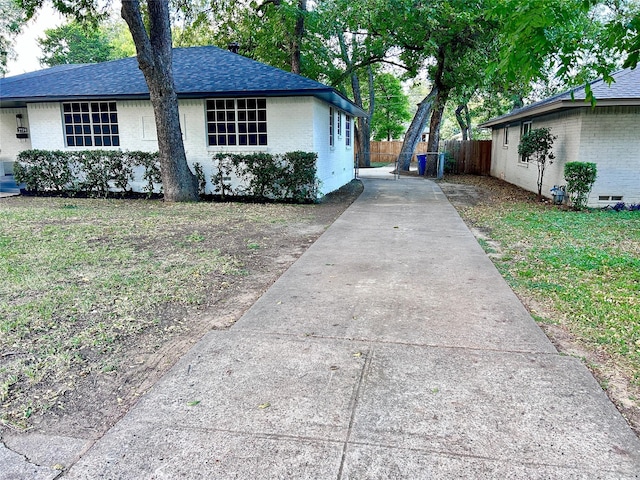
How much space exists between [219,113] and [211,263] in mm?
7974

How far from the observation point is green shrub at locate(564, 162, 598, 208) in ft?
35.4

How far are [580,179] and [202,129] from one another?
31.9ft

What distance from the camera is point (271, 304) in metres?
4.66

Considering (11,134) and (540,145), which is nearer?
(540,145)

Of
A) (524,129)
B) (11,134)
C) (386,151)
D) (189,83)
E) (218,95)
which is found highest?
(189,83)

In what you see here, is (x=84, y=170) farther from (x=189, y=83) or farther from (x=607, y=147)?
(x=607, y=147)

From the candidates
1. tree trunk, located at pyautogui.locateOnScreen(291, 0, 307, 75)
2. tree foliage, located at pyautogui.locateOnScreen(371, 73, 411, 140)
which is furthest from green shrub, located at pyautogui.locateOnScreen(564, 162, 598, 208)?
tree foliage, located at pyautogui.locateOnScreen(371, 73, 411, 140)

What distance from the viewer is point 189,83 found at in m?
13.1

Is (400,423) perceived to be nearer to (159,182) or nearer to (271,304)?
(271,304)

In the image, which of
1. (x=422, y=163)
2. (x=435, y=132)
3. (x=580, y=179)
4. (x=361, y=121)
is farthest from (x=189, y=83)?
(x=361, y=121)

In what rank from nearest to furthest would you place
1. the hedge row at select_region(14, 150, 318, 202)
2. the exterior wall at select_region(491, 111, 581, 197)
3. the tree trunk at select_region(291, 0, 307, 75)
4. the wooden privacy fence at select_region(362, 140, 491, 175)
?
the exterior wall at select_region(491, 111, 581, 197) < the hedge row at select_region(14, 150, 318, 202) < the tree trunk at select_region(291, 0, 307, 75) < the wooden privacy fence at select_region(362, 140, 491, 175)

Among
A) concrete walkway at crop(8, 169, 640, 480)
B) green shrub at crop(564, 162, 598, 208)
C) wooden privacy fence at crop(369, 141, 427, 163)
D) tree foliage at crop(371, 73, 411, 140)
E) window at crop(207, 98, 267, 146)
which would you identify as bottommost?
concrete walkway at crop(8, 169, 640, 480)

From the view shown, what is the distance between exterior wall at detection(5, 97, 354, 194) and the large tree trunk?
1.08 metres

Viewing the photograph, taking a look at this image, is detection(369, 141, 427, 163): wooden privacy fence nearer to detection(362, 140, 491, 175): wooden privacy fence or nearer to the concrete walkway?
detection(362, 140, 491, 175): wooden privacy fence
